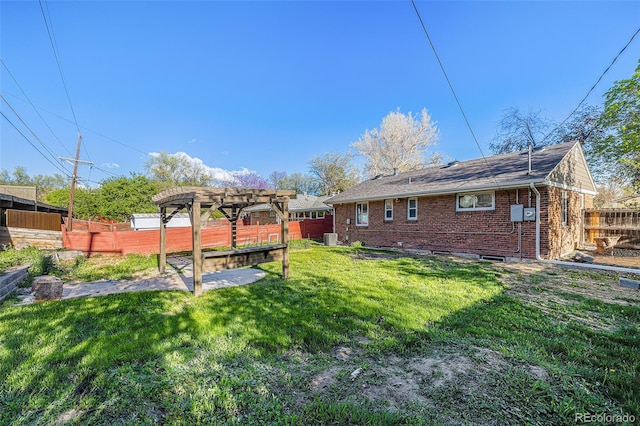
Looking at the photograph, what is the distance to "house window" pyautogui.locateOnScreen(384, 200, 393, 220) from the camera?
12871 millimetres

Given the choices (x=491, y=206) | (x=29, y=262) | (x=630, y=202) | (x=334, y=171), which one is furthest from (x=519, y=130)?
(x=29, y=262)

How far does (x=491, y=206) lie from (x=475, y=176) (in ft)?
5.18

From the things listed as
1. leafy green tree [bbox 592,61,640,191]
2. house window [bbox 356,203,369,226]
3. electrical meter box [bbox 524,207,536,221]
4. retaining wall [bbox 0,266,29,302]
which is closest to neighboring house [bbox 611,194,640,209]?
leafy green tree [bbox 592,61,640,191]

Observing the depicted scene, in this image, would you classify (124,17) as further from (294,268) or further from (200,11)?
(294,268)

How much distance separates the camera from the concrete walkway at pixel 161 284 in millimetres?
5457

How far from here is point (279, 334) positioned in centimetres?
339

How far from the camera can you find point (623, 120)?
8820mm

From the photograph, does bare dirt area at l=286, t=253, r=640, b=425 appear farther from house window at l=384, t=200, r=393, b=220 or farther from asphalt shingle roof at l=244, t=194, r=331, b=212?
asphalt shingle roof at l=244, t=194, r=331, b=212

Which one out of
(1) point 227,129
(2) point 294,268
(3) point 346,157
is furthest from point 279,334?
(3) point 346,157

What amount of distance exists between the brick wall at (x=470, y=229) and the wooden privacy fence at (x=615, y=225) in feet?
5.02

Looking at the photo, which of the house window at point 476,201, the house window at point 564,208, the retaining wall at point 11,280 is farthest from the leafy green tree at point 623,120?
the retaining wall at point 11,280

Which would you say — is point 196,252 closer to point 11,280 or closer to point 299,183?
point 11,280

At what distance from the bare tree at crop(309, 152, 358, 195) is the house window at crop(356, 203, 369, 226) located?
863 inches

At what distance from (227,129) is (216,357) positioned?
30644 mm
